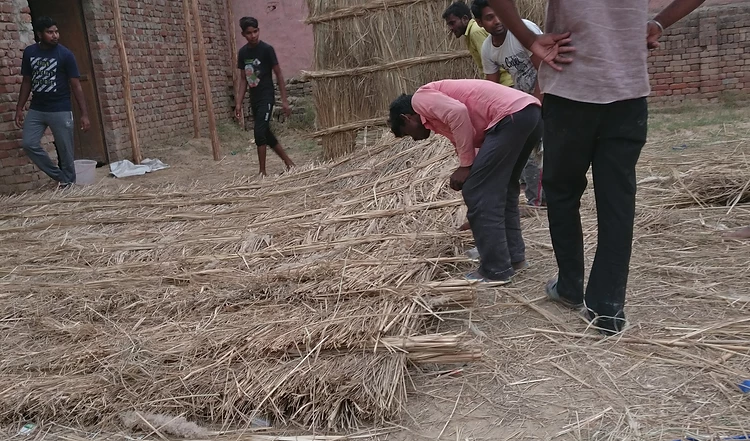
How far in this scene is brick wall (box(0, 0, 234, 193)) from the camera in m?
6.63

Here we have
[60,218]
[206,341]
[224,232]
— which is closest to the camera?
[206,341]

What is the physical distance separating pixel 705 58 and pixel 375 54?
6094 millimetres

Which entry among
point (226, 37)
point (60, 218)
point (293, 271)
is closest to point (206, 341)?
point (293, 271)

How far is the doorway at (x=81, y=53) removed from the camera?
8375 mm

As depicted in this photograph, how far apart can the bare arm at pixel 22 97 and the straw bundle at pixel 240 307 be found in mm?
2154

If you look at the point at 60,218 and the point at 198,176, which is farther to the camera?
the point at 198,176

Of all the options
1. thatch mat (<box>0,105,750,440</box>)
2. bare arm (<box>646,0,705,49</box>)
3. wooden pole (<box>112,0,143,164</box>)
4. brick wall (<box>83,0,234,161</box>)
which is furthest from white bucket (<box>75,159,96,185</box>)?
bare arm (<box>646,0,705,49</box>)

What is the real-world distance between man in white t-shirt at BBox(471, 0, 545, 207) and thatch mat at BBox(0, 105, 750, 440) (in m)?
0.34

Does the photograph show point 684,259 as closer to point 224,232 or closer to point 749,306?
point 749,306

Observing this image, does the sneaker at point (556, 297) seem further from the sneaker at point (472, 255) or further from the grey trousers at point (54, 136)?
the grey trousers at point (54, 136)

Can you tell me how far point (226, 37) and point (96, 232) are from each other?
8236 mm

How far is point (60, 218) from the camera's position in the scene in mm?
5023

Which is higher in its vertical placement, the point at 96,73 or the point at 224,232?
the point at 96,73

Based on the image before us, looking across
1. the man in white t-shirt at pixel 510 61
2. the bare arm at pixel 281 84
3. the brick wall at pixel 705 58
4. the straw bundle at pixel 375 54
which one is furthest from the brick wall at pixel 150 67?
the brick wall at pixel 705 58
